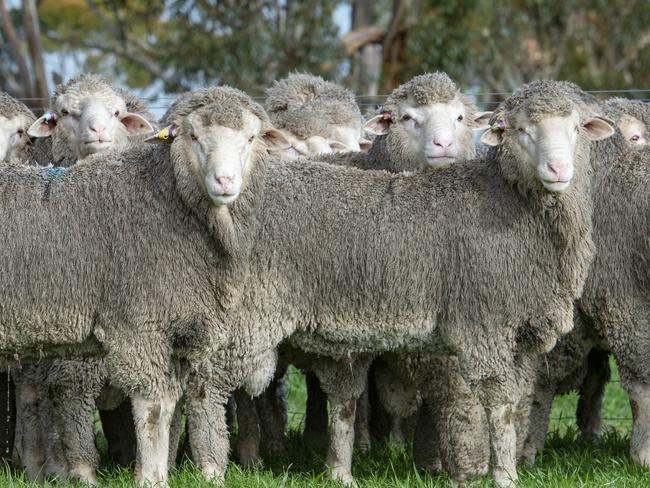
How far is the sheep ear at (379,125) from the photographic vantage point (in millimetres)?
7422

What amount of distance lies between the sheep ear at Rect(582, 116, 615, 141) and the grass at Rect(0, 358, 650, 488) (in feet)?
5.95

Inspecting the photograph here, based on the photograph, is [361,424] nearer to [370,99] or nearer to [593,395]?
[593,395]

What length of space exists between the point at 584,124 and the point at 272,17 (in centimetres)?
1312

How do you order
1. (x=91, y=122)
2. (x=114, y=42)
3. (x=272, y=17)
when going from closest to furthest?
1. (x=91, y=122)
2. (x=272, y=17)
3. (x=114, y=42)

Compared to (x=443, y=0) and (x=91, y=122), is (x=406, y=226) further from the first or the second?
(x=443, y=0)

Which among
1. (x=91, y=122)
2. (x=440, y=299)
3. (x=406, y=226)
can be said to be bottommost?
(x=440, y=299)

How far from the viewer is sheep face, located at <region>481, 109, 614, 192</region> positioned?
5801mm

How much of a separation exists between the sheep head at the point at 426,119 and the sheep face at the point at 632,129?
0.88m

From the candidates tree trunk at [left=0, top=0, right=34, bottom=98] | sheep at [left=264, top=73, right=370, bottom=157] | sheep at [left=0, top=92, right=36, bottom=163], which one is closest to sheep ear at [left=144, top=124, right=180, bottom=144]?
sheep at [left=0, top=92, right=36, bottom=163]

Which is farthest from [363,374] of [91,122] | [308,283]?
[91,122]

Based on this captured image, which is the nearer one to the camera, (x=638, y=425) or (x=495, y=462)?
(x=495, y=462)

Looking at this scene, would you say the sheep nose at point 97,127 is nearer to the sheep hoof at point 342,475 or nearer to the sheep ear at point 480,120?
the sheep ear at point 480,120

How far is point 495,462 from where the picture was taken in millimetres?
5887

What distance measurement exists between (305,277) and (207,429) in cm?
96
